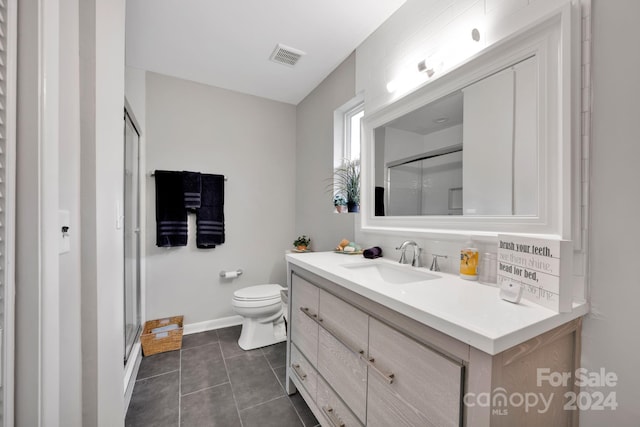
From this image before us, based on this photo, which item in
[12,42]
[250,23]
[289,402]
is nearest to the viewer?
[12,42]

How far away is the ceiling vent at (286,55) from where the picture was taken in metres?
1.94

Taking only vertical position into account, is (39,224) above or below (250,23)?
below

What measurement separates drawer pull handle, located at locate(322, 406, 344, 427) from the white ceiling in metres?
2.21

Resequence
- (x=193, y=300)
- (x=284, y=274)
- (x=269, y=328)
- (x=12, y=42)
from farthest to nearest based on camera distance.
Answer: (x=284, y=274) < (x=193, y=300) < (x=269, y=328) < (x=12, y=42)

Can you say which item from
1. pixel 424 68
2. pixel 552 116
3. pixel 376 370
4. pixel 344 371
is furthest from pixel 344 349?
pixel 424 68

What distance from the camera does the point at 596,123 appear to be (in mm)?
806

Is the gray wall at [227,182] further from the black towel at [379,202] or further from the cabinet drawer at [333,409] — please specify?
the cabinet drawer at [333,409]

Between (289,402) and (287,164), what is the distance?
7.17 feet

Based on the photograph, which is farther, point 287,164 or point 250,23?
point 287,164

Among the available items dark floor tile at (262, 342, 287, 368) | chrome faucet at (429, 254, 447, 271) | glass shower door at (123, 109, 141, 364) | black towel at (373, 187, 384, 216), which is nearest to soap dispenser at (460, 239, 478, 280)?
chrome faucet at (429, 254, 447, 271)

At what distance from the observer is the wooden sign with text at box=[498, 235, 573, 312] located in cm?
69

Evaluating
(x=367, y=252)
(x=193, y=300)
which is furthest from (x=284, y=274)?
(x=367, y=252)

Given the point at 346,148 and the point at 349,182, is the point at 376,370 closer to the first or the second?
the point at 349,182

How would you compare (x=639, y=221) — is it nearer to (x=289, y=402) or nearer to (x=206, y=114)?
(x=289, y=402)
